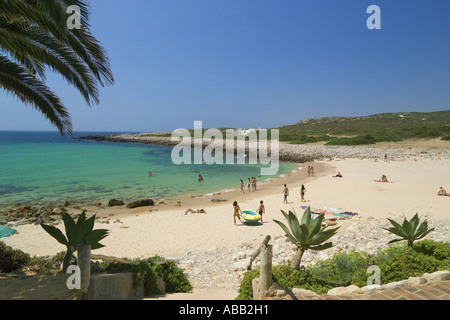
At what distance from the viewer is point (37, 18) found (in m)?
3.98

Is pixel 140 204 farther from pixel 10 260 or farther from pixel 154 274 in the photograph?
pixel 154 274

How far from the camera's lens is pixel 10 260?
543 cm

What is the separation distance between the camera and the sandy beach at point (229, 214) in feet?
32.9

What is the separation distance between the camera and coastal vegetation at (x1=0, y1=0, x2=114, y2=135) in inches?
154

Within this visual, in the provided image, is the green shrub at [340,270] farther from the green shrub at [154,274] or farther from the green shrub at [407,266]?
the green shrub at [154,274]

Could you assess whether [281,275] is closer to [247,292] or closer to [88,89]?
[247,292]

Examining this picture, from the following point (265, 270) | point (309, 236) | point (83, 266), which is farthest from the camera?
point (309, 236)

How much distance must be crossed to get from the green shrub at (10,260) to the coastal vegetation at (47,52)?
301 centimetres

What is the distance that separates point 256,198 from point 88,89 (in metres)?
15.0

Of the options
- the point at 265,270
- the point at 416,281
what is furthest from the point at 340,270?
the point at 265,270

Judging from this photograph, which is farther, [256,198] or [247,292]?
A: [256,198]

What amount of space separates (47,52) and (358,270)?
795 centimetres
